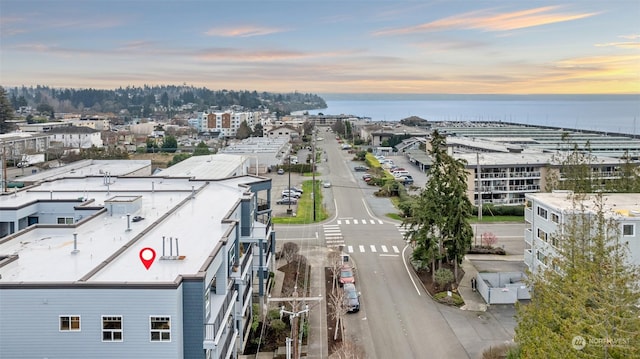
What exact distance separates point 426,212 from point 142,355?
14050 mm

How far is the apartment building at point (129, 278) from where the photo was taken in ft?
34.1

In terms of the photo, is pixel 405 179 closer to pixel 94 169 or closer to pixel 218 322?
pixel 94 169

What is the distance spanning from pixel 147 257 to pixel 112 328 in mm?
1876

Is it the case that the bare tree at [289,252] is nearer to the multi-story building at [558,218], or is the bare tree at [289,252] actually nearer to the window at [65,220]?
the window at [65,220]

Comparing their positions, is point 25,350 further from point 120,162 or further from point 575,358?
point 120,162

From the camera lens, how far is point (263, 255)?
1895cm

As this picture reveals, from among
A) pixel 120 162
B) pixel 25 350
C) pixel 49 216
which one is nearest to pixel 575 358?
pixel 25 350

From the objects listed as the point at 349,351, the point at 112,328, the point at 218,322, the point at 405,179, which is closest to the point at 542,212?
the point at 349,351

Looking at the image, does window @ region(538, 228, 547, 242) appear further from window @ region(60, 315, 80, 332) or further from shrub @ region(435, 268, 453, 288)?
window @ region(60, 315, 80, 332)

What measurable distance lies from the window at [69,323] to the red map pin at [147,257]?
178cm

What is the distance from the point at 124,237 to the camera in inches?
586

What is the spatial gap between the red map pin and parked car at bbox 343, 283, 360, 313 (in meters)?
8.34

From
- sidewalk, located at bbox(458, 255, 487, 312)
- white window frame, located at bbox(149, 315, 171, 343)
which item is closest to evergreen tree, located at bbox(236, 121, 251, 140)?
sidewalk, located at bbox(458, 255, 487, 312)

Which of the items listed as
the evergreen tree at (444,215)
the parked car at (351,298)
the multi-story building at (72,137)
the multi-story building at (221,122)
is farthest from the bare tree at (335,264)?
the multi-story building at (221,122)
